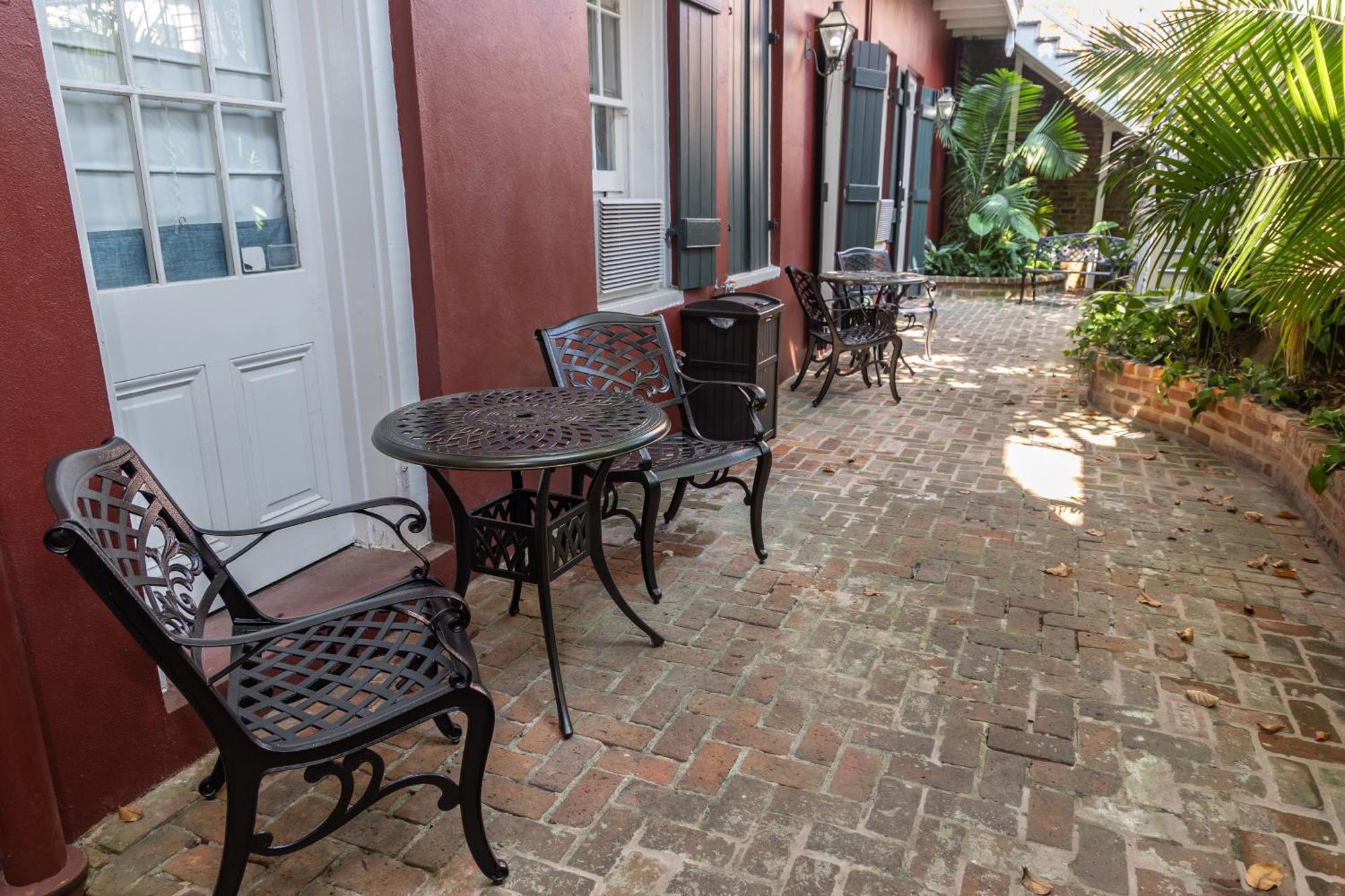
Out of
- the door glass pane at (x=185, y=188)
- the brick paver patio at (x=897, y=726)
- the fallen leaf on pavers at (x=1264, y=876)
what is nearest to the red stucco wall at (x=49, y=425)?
the brick paver patio at (x=897, y=726)

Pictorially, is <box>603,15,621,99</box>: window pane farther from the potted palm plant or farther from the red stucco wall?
the potted palm plant

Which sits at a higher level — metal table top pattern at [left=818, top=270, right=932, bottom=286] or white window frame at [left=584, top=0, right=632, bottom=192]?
white window frame at [left=584, top=0, right=632, bottom=192]

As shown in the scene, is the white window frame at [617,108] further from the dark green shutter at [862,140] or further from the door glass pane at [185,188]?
the dark green shutter at [862,140]

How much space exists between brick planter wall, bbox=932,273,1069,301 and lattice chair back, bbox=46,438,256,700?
10.7 metres

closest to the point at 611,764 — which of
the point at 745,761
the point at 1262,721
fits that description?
the point at 745,761

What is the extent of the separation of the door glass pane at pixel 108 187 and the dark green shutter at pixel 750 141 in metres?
3.62

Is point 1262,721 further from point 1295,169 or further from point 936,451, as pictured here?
point 936,451

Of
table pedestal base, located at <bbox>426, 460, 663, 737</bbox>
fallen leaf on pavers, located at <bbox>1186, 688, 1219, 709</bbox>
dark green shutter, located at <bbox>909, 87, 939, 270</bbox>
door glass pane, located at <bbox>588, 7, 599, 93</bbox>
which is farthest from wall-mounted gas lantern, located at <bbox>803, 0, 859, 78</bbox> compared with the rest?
fallen leaf on pavers, located at <bbox>1186, 688, 1219, 709</bbox>

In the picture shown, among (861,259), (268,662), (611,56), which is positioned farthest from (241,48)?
(861,259)

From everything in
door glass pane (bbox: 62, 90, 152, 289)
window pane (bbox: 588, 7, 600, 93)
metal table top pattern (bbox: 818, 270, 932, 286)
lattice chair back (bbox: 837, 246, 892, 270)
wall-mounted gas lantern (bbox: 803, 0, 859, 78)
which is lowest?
metal table top pattern (bbox: 818, 270, 932, 286)

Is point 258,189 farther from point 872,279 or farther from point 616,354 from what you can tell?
point 872,279

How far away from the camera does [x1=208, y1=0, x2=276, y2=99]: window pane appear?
7.76 ft

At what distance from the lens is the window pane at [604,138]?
4191mm

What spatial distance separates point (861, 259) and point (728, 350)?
124 inches
